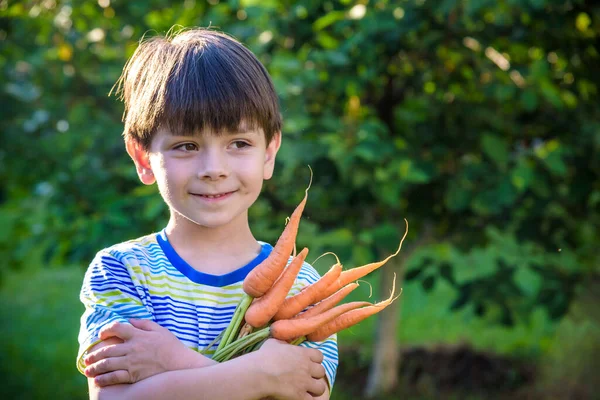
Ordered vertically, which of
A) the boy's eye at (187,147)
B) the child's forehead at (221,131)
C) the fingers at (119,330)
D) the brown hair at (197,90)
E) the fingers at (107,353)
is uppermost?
the brown hair at (197,90)

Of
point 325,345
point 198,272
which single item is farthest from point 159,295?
point 325,345

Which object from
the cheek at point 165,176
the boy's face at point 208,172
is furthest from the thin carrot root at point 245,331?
the cheek at point 165,176

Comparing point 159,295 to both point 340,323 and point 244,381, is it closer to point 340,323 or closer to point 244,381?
point 244,381

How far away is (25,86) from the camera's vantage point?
4129 mm

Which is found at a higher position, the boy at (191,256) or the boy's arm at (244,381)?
the boy at (191,256)

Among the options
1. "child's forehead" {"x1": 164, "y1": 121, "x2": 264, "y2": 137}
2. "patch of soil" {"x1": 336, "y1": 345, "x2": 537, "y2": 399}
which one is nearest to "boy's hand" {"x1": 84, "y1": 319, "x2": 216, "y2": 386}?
"child's forehead" {"x1": 164, "y1": 121, "x2": 264, "y2": 137}

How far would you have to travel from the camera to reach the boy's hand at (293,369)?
160 cm

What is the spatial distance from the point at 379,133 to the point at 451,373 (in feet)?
7.71

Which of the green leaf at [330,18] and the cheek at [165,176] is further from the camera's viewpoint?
the green leaf at [330,18]

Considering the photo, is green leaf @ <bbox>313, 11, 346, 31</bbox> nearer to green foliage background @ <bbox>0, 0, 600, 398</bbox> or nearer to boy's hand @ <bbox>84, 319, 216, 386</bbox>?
green foliage background @ <bbox>0, 0, 600, 398</bbox>

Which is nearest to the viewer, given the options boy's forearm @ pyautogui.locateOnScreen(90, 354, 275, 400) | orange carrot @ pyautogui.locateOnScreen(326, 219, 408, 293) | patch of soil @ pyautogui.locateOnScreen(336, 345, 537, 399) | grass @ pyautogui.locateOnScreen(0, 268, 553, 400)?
boy's forearm @ pyautogui.locateOnScreen(90, 354, 275, 400)

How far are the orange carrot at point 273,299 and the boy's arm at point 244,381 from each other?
61 mm

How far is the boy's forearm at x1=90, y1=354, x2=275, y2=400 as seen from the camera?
1525 mm

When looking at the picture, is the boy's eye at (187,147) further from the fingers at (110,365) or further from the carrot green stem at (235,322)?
the fingers at (110,365)
